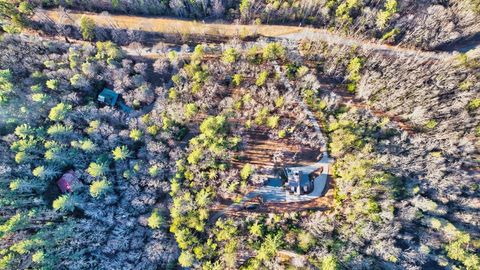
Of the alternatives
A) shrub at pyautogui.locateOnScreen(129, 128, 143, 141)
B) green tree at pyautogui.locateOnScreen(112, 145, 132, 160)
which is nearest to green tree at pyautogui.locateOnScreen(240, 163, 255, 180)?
shrub at pyautogui.locateOnScreen(129, 128, 143, 141)

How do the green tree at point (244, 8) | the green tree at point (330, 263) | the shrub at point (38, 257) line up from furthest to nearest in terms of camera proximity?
the green tree at point (244, 8), the green tree at point (330, 263), the shrub at point (38, 257)

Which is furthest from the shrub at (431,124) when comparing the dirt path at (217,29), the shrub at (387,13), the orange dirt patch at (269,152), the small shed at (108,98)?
the small shed at (108,98)

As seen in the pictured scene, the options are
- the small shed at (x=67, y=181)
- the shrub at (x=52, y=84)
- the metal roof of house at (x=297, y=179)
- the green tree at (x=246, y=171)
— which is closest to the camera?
the small shed at (x=67, y=181)

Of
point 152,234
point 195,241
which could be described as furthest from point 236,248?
point 152,234

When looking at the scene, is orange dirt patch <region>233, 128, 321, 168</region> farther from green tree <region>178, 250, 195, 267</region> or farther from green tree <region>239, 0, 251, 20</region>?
green tree <region>239, 0, 251, 20</region>

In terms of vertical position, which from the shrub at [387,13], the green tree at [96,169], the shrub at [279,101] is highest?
the shrub at [387,13]

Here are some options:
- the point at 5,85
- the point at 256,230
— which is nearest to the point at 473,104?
the point at 256,230

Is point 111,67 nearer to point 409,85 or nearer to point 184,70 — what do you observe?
point 184,70

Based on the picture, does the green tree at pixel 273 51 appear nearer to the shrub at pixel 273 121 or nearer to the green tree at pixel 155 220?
the shrub at pixel 273 121
